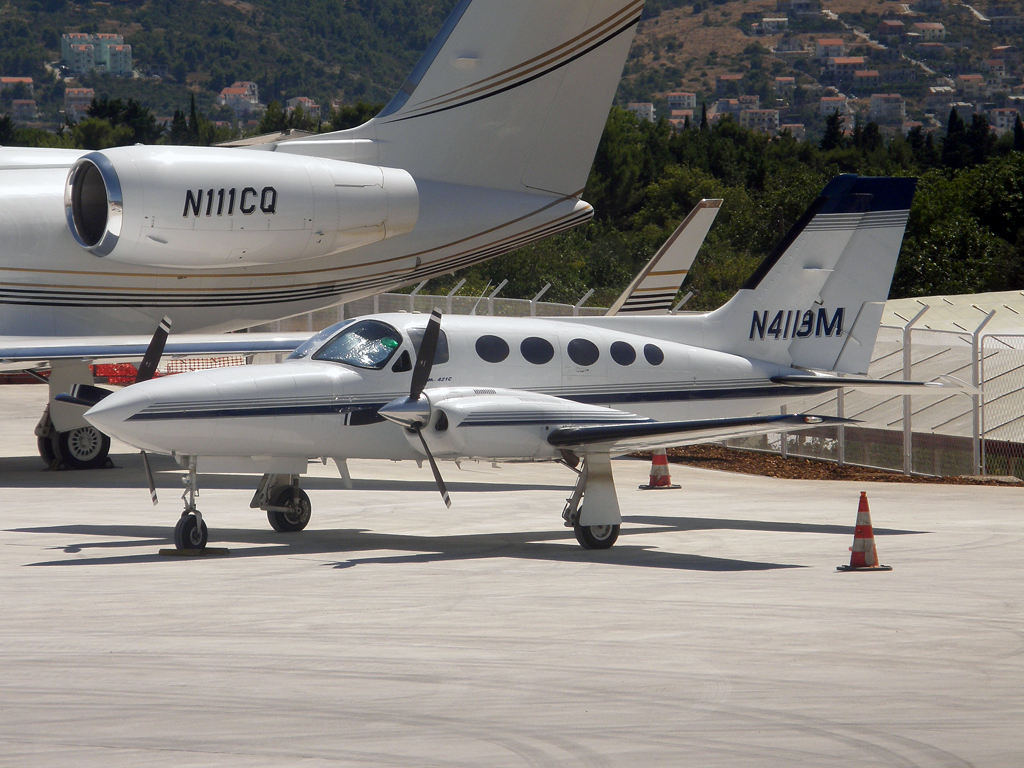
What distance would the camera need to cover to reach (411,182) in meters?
19.8

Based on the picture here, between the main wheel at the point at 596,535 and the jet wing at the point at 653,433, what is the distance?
76 cm

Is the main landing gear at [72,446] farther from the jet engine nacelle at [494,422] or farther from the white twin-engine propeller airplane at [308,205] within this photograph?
the jet engine nacelle at [494,422]

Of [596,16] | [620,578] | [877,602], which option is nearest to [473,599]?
[620,578]

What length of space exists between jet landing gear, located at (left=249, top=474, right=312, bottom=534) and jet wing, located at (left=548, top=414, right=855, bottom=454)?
307 cm

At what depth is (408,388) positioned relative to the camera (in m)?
13.3

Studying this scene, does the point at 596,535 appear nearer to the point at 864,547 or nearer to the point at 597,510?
the point at 597,510

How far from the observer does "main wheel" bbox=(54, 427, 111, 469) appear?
19.4 metres

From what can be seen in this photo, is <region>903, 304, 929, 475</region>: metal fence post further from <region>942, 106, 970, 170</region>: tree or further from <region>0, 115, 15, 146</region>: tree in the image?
<region>942, 106, 970, 170</region>: tree

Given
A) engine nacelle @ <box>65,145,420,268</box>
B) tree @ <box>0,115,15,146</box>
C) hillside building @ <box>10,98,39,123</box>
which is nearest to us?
engine nacelle @ <box>65,145,420,268</box>

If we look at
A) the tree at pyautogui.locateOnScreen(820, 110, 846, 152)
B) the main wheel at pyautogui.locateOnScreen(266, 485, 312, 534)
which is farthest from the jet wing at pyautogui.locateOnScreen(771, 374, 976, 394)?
the tree at pyautogui.locateOnScreen(820, 110, 846, 152)

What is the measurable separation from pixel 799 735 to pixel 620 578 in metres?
4.78

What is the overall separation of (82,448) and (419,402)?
9107 mm

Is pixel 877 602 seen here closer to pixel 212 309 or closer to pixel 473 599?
pixel 473 599

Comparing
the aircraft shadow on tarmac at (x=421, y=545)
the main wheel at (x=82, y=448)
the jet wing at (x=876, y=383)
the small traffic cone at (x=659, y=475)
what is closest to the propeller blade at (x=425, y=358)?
the aircraft shadow on tarmac at (x=421, y=545)
